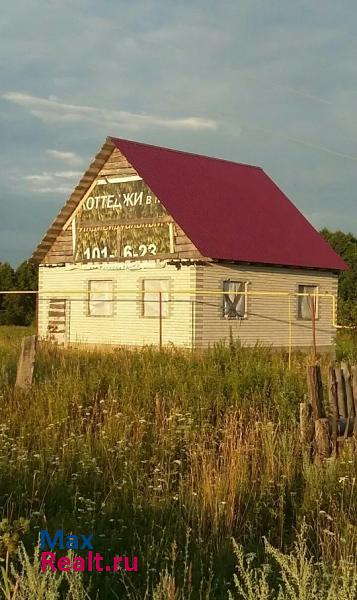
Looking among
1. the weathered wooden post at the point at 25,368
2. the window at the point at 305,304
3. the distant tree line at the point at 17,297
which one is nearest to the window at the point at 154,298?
the window at the point at 305,304

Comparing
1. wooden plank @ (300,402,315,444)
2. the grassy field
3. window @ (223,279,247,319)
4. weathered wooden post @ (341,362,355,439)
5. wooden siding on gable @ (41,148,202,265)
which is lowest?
the grassy field

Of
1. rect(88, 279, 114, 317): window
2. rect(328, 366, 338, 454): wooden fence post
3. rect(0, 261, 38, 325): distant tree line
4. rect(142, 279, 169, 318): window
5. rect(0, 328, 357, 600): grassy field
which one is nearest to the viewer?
rect(0, 328, 357, 600): grassy field

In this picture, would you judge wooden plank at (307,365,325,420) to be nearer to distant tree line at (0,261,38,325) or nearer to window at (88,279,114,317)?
window at (88,279,114,317)

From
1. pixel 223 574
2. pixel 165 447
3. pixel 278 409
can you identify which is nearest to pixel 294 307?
pixel 278 409

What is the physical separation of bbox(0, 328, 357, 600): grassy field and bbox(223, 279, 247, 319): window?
46.0 feet

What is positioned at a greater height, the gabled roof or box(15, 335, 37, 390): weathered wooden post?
the gabled roof

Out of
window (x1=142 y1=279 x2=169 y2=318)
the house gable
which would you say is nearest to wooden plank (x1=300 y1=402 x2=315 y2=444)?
the house gable

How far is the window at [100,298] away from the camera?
25.6 m

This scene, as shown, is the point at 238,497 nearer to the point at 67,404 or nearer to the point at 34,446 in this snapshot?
the point at 34,446

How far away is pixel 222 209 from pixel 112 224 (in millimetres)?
3822

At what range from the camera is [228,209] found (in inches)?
1035

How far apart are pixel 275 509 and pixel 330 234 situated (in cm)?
4827

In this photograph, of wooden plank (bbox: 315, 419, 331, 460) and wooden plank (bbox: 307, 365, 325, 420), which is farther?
wooden plank (bbox: 307, 365, 325, 420)

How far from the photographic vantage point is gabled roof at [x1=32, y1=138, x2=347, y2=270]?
24141mm
